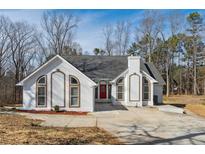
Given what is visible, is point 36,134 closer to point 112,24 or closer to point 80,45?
point 112,24

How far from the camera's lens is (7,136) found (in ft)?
26.9

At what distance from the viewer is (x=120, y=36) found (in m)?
28.7

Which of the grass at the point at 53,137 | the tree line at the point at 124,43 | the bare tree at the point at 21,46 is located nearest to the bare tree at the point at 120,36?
the tree line at the point at 124,43

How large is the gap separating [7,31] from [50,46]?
438cm

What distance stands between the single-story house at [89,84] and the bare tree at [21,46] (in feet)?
20.7

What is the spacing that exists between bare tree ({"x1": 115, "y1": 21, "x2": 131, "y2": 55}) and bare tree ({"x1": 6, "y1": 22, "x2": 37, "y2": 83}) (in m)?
8.55

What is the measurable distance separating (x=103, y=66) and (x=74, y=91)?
707 centimetres

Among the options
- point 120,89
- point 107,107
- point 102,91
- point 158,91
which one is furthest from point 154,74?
point 107,107

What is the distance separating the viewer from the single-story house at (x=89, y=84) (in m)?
16.2

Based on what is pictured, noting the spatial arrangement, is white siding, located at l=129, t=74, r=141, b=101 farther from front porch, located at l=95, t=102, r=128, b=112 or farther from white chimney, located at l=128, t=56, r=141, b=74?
front porch, located at l=95, t=102, r=128, b=112

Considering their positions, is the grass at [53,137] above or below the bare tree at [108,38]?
below

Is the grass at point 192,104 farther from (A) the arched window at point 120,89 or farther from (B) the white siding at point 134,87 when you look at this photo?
(A) the arched window at point 120,89

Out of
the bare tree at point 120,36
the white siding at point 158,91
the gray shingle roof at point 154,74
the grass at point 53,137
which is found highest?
the bare tree at point 120,36
